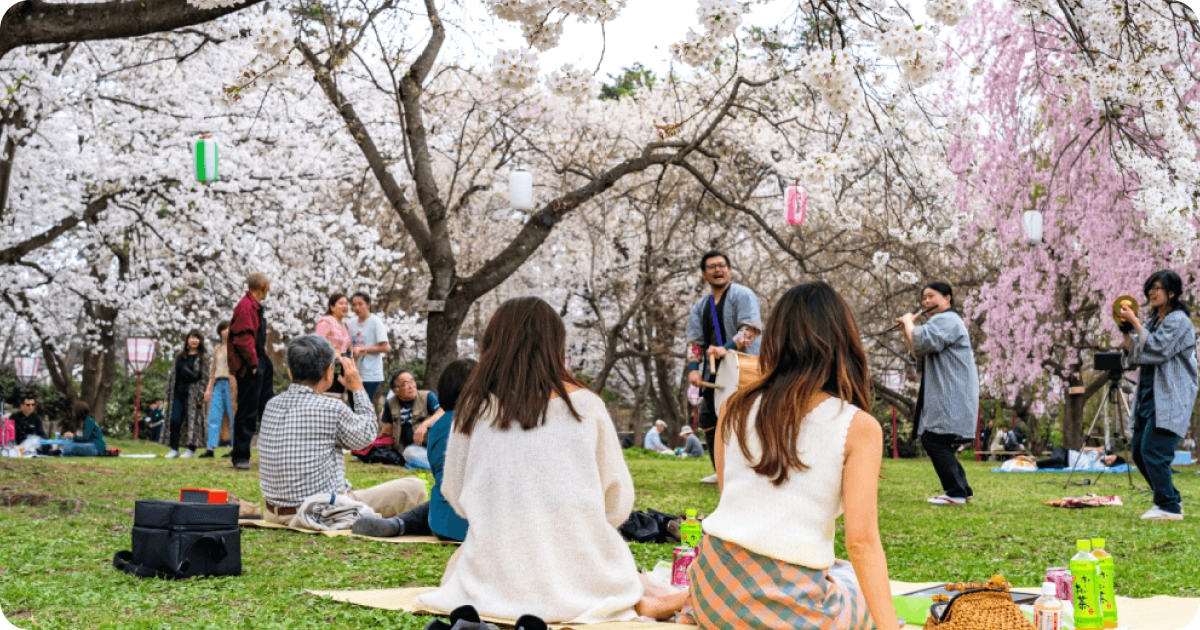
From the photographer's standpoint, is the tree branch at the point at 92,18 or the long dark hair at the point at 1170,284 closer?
the tree branch at the point at 92,18

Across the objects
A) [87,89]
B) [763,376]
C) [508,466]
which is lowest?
[508,466]

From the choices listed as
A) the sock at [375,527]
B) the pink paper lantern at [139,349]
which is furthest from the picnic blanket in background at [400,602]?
the pink paper lantern at [139,349]

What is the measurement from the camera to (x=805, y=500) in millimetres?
3186

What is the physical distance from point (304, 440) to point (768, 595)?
11.9 feet

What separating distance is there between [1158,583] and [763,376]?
9.27 feet

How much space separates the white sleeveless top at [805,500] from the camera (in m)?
3.15

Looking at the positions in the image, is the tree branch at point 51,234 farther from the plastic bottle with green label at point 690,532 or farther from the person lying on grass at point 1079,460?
the person lying on grass at point 1079,460

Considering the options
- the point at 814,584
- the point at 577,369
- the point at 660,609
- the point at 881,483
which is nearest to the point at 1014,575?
the point at 660,609

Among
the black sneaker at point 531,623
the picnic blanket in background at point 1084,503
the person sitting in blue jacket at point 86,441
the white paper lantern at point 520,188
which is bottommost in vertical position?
the picnic blanket in background at point 1084,503

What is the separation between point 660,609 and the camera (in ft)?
13.3

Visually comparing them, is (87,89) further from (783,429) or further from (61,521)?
(783,429)

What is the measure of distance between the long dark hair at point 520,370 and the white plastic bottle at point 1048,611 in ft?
5.42

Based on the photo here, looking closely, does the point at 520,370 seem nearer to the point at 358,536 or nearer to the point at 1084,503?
the point at 358,536

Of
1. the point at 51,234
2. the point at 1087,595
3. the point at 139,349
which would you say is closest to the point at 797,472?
the point at 1087,595
